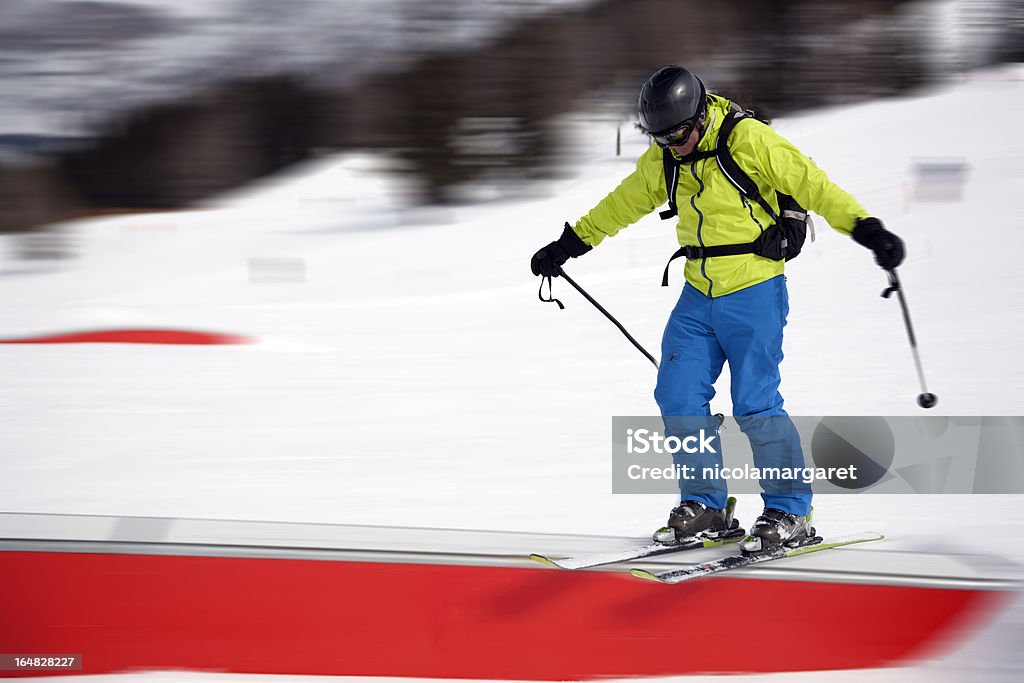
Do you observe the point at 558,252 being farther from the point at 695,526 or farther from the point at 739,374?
the point at 695,526

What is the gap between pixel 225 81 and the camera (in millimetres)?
20984

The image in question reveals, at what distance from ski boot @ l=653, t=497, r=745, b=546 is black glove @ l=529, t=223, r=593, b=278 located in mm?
816

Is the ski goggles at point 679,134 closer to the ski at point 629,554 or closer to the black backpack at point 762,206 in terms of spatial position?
the black backpack at point 762,206

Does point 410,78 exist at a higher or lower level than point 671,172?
higher

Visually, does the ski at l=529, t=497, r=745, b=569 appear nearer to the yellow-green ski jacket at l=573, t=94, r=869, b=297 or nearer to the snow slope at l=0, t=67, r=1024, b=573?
the snow slope at l=0, t=67, r=1024, b=573

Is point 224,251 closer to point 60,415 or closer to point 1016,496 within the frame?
point 60,415

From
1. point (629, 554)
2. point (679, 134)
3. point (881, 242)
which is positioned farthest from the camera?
point (629, 554)

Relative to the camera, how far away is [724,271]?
2742 millimetres

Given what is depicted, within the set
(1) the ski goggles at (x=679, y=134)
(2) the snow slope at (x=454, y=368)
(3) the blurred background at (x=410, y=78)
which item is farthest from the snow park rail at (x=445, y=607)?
(3) the blurred background at (x=410, y=78)

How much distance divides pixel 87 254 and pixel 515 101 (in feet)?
22.8

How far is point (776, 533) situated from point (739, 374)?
18.8 inches

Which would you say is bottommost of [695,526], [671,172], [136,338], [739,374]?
[695,526]

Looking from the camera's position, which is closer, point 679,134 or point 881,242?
point 881,242

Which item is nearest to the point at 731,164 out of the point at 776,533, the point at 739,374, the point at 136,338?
the point at 739,374
